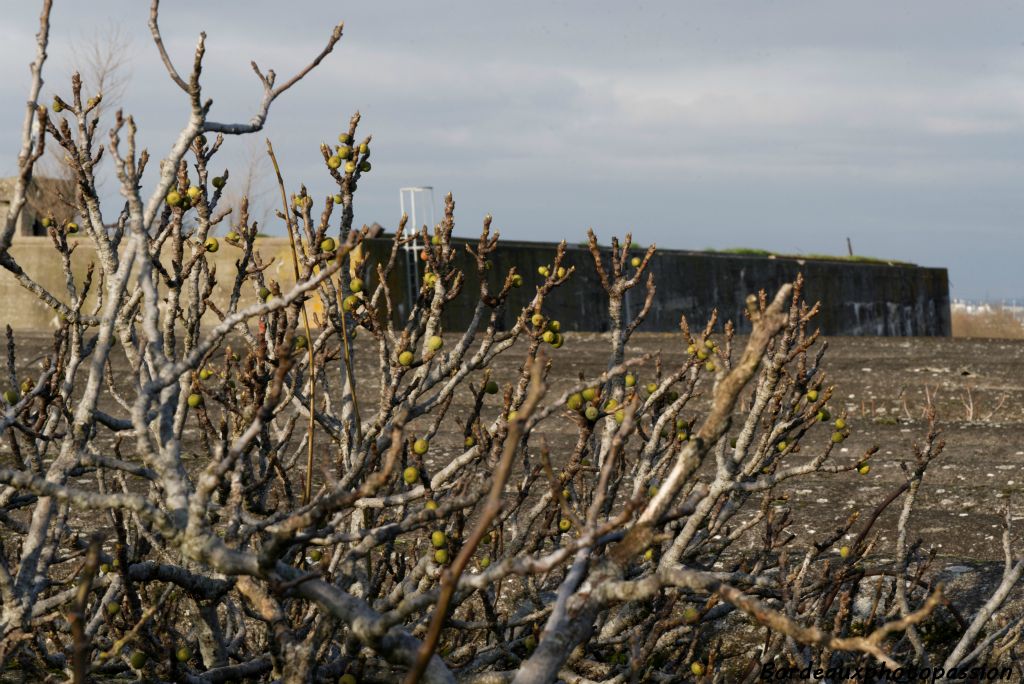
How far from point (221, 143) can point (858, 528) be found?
3.45m

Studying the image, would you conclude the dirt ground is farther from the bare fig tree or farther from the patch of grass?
the patch of grass

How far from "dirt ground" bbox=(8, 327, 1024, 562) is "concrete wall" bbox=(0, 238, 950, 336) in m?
3.58

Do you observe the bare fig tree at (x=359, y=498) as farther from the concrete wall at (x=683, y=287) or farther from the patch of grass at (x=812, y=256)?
the patch of grass at (x=812, y=256)

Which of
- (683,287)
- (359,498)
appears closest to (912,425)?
(359,498)

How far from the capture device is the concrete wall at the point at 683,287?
1686cm

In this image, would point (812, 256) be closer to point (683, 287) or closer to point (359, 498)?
A: point (683, 287)

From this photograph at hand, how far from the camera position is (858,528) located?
5391 mm

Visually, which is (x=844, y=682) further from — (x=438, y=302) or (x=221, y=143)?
(x=221, y=143)

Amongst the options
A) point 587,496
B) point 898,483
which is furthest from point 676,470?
point 898,483

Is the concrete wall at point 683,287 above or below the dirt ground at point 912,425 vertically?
above

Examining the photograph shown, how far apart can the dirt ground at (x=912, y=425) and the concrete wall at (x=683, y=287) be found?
358 cm

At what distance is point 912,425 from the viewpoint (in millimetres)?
8391

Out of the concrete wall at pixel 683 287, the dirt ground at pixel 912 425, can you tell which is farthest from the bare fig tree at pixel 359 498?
the concrete wall at pixel 683 287

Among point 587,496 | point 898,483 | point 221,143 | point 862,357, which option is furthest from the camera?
point 862,357
